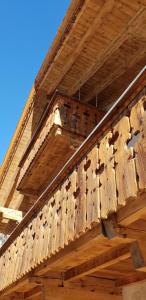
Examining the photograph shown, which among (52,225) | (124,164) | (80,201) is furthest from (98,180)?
(52,225)

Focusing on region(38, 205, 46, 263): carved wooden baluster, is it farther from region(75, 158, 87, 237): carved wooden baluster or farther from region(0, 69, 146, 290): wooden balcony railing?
region(75, 158, 87, 237): carved wooden baluster

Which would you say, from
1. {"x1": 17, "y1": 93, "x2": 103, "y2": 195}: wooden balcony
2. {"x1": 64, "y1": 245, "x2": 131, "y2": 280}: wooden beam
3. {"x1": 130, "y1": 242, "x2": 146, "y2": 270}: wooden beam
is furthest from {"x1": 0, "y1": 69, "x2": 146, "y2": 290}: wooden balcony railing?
{"x1": 17, "y1": 93, "x2": 103, "y2": 195}: wooden balcony

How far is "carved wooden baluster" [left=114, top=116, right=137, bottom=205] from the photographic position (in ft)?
8.46

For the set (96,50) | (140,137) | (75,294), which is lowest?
(75,294)

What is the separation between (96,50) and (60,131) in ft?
9.09

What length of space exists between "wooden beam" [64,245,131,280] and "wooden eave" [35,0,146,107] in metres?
6.02

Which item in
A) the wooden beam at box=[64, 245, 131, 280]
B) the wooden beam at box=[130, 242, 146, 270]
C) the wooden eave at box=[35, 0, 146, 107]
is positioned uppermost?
the wooden eave at box=[35, 0, 146, 107]

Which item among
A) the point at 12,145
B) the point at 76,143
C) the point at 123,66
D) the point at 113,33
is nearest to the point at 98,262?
the point at 76,143

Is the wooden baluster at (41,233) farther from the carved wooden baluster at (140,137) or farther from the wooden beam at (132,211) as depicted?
the carved wooden baluster at (140,137)

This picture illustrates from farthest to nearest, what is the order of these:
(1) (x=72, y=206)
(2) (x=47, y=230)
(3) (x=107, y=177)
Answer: (2) (x=47, y=230), (1) (x=72, y=206), (3) (x=107, y=177)

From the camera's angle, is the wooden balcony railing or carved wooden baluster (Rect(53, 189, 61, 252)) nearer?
the wooden balcony railing

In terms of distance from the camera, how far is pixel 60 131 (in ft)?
29.3

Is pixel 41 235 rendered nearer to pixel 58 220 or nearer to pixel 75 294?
pixel 58 220

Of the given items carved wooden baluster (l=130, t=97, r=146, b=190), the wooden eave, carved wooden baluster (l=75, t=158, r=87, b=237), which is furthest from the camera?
the wooden eave
